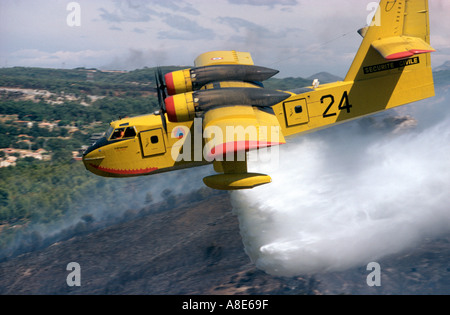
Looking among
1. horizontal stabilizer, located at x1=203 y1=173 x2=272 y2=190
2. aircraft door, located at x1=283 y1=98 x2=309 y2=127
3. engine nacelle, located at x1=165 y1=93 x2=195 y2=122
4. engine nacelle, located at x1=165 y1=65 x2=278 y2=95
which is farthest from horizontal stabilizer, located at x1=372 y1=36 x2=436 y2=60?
engine nacelle, located at x1=165 y1=93 x2=195 y2=122

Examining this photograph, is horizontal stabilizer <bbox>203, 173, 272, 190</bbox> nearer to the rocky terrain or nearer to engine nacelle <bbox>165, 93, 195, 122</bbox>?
engine nacelle <bbox>165, 93, 195, 122</bbox>

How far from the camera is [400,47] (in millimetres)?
15734

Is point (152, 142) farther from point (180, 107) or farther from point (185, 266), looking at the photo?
point (185, 266)

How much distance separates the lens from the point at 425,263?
1488 cm

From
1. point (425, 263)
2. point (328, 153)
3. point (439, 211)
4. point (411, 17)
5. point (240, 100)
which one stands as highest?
point (411, 17)

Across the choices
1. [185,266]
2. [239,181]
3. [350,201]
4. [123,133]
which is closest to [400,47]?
[350,201]

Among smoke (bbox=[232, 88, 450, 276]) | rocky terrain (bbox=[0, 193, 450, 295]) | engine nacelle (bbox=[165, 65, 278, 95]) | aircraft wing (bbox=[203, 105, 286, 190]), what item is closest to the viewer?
aircraft wing (bbox=[203, 105, 286, 190])

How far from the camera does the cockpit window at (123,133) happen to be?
639 inches

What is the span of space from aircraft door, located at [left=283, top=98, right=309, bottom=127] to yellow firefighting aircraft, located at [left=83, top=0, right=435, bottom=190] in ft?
0.15

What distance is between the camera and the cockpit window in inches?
639

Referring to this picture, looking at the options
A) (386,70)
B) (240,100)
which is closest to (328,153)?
(386,70)

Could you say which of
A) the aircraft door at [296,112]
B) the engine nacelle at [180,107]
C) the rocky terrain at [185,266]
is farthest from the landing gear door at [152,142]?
the aircraft door at [296,112]

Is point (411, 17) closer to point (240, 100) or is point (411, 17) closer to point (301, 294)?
point (240, 100)
